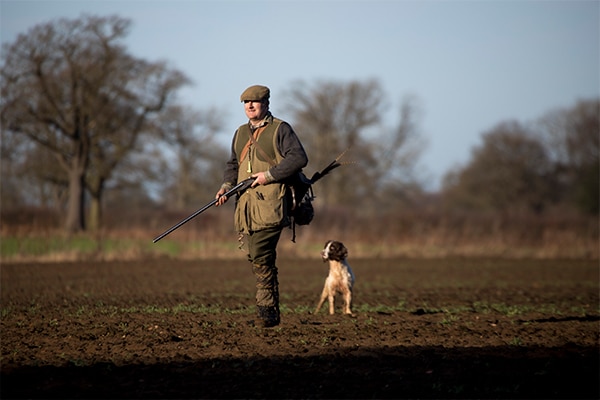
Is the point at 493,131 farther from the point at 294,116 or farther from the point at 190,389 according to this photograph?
the point at 190,389

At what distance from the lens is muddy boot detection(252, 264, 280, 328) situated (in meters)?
8.84

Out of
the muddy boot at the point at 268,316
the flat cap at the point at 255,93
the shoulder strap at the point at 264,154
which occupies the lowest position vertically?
the muddy boot at the point at 268,316

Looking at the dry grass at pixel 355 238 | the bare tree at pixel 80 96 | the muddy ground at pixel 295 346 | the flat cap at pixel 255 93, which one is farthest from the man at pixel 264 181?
the bare tree at pixel 80 96

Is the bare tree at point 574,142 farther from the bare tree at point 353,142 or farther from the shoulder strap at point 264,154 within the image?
the shoulder strap at point 264,154

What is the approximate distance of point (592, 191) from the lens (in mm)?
55438

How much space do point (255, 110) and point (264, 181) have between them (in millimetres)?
904

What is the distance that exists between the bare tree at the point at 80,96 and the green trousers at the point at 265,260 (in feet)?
103

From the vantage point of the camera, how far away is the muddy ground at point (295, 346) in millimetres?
6289

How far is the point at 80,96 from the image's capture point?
4066 cm

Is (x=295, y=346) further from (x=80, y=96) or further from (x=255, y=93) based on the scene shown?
(x=80, y=96)

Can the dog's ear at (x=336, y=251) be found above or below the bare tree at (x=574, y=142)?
below

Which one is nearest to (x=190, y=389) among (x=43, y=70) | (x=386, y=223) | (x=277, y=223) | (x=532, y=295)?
(x=277, y=223)

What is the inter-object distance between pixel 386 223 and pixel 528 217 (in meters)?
6.91

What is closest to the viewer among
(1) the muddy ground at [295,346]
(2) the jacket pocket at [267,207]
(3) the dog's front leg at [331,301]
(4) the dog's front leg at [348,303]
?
(1) the muddy ground at [295,346]
